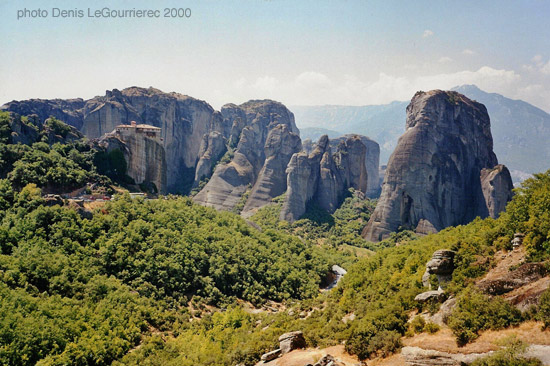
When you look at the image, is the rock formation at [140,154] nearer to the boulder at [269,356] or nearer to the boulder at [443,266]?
the boulder at [269,356]

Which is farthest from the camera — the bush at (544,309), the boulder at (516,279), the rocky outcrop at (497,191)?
the rocky outcrop at (497,191)

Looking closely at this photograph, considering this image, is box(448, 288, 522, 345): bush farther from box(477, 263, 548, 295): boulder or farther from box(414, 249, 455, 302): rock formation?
box(414, 249, 455, 302): rock formation

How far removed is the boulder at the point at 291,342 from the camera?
1912 cm

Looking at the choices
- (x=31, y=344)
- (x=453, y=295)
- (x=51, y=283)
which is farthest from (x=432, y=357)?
(x=51, y=283)

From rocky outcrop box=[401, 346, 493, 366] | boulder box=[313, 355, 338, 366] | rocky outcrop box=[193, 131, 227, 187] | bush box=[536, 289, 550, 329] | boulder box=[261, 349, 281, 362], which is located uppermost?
rocky outcrop box=[193, 131, 227, 187]

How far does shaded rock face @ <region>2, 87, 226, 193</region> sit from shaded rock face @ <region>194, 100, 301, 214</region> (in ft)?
42.7

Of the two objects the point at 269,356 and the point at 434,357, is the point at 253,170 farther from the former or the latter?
the point at 434,357

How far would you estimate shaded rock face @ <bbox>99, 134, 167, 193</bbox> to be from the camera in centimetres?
4772

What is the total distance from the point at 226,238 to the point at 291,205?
3277cm

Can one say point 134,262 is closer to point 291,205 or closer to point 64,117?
point 291,205

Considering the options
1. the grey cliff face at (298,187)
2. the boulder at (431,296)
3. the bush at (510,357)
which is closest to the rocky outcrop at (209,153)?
the grey cliff face at (298,187)

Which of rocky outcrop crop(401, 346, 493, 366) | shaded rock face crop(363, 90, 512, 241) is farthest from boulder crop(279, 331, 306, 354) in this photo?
shaded rock face crop(363, 90, 512, 241)

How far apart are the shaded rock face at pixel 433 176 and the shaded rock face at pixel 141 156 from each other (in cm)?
3633

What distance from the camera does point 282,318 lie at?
2661 cm
